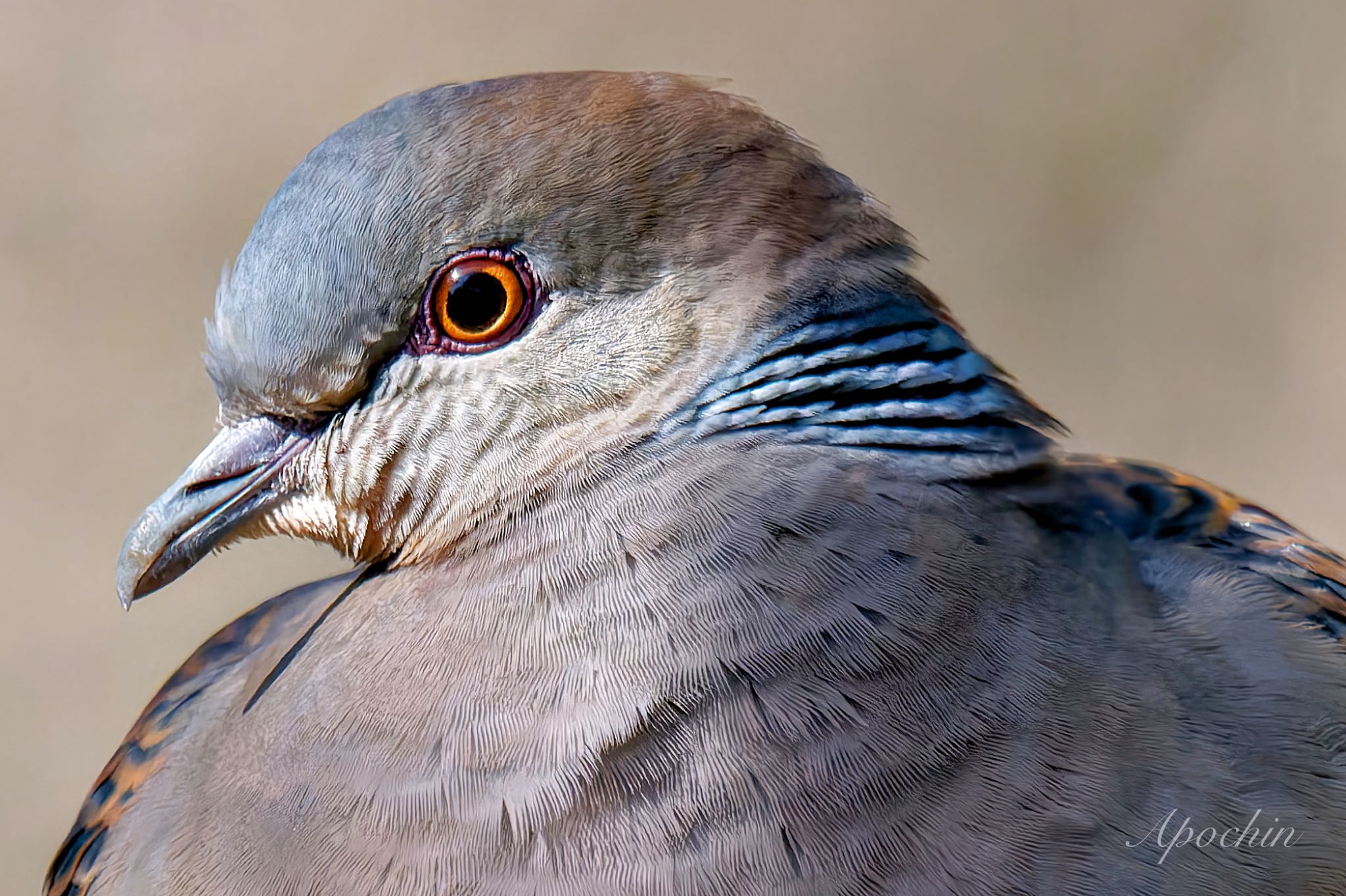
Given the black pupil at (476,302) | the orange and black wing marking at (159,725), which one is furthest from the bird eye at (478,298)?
the orange and black wing marking at (159,725)

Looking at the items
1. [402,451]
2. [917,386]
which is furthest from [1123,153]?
[402,451]

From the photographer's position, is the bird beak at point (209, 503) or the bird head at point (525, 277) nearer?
the bird head at point (525, 277)

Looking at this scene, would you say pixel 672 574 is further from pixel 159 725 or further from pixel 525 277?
pixel 159 725

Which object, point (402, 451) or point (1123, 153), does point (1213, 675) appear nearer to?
point (402, 451)

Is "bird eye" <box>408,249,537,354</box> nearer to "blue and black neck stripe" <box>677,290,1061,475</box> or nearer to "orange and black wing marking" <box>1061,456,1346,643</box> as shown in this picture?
"blue and black neck stripe" <box>677,290,1061,475</box>

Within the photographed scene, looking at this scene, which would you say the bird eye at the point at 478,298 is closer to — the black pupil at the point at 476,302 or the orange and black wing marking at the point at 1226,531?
the black pupil at the point at 476,302
